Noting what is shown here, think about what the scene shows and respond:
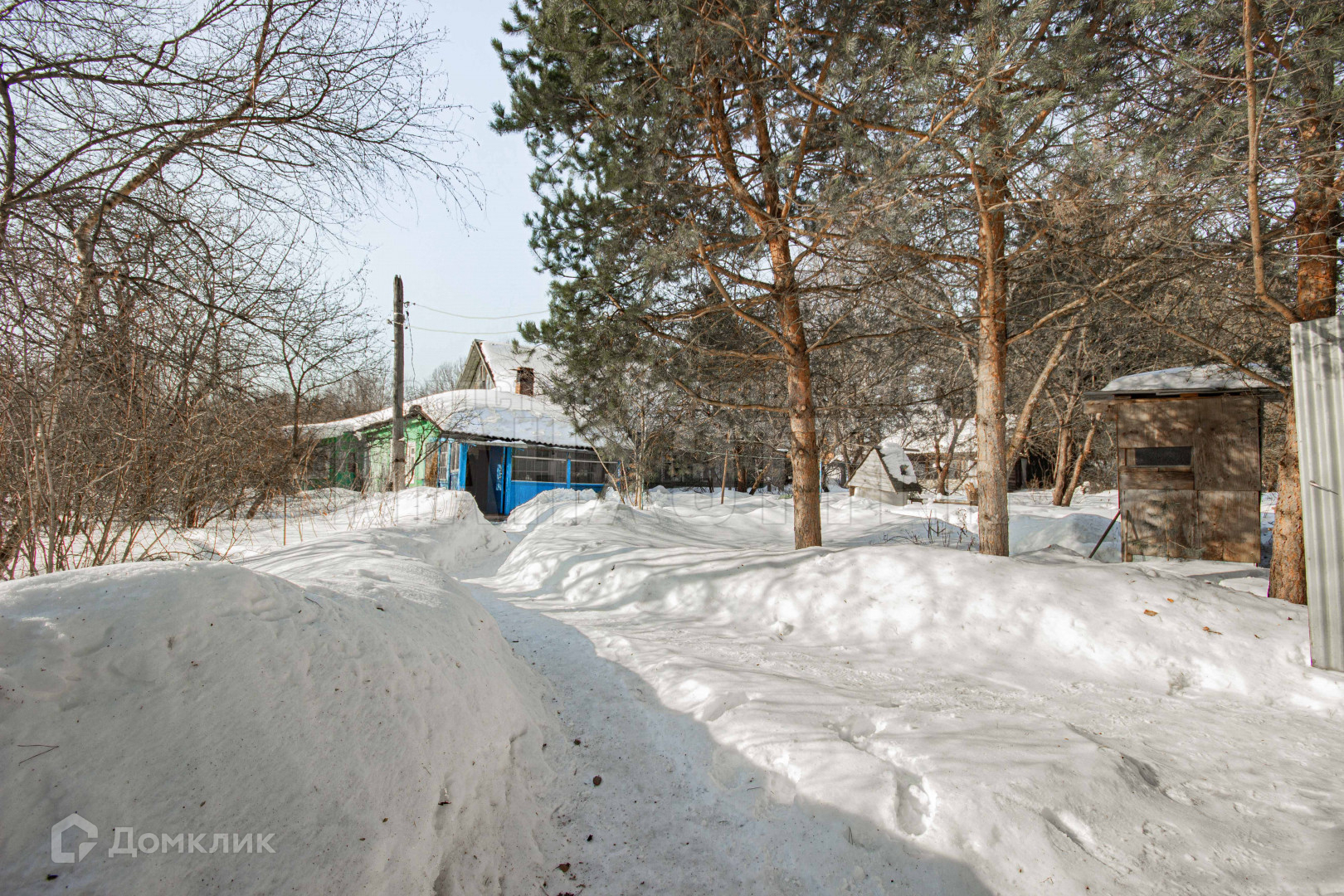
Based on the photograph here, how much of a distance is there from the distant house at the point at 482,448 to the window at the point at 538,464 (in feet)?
0.10

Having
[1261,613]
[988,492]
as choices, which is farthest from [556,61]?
[1261,613]

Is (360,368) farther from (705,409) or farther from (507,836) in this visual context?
(507,836)

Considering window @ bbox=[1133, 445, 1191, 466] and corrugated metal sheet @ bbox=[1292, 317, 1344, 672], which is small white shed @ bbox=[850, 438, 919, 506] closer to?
window @ bbox=[1133, 445, 1191, 466]

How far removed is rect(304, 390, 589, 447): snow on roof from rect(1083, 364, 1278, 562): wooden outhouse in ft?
45.0

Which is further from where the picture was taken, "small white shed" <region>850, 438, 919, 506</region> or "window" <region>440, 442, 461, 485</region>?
"small white shed" <region>850, 438, 919, 506</region>

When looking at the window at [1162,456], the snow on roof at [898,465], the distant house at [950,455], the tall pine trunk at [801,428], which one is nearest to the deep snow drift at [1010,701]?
the tall pine trunk at [801,428]

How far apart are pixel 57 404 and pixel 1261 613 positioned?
26.7 ft

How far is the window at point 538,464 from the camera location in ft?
64.8

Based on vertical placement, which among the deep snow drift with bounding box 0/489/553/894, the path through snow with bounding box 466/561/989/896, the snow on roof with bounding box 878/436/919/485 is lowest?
the path through snow with bounding box 466/561/989/896

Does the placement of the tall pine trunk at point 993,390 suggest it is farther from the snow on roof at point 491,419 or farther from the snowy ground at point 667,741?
the snow on roof at point 491,419

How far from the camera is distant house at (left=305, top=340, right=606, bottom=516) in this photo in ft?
61.2

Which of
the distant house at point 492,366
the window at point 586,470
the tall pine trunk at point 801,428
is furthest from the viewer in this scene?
the distant house at point 492,366

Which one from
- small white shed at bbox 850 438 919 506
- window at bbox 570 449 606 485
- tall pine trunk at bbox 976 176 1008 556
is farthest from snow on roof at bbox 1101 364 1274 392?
window at bbox 570 449 606 485

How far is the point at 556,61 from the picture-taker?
21.8ft
